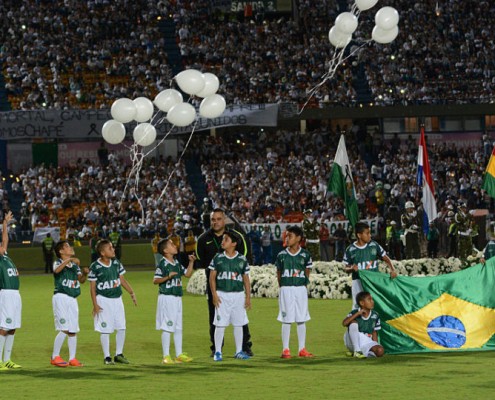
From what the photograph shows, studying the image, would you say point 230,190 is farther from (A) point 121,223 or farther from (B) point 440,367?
(B) point 440,367

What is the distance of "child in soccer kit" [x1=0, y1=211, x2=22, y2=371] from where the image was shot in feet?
46.8

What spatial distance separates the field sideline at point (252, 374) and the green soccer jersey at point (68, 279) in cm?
101

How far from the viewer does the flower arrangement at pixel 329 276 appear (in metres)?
24.5

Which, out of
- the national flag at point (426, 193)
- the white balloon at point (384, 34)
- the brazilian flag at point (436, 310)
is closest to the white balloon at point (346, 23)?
the white balloon at point (384, 34)

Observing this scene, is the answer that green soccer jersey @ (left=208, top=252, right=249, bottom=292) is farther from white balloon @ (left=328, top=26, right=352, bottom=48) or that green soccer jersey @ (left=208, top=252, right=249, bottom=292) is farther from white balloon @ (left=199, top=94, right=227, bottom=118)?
white balloon @ (left=199, top=94, right=227, bottom=118)

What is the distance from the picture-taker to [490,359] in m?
14.1

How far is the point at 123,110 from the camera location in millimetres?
28984

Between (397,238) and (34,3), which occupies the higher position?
(34,3)

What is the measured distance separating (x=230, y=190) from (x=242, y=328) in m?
29.5

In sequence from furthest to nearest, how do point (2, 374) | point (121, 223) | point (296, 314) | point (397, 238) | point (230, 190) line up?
point (230, 190) < point (121, 223) < point (397, 238) < point (296, 314) < point (2, 374)

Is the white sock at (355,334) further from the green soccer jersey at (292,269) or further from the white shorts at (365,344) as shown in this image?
the green soccer jersey at (292,269)

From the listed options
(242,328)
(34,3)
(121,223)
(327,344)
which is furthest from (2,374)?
(34,3)

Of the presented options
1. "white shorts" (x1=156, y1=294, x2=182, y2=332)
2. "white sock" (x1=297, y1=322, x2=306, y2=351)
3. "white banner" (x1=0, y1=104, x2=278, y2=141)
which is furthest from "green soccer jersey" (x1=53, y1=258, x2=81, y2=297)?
"white banner" (x1=0, y1=104, x2=278, y2=141)

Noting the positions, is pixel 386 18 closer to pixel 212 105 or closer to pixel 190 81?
pixel 190 81
